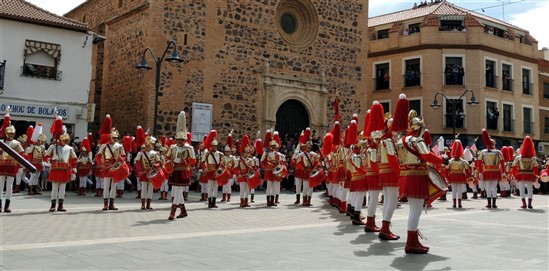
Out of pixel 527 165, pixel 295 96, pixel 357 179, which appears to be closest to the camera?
pixel 357 179

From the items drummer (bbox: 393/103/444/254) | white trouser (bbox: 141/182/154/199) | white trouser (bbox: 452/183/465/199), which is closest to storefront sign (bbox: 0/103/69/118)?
white trouser (bbox: 141/182/154/199)

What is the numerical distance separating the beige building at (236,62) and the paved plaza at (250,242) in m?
10.3

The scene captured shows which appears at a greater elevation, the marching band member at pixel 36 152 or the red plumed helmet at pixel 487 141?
the red plumed helmet at pixel 487 141

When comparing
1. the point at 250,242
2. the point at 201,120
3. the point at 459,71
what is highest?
the point at 459,71

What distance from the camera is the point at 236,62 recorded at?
23.6 metres

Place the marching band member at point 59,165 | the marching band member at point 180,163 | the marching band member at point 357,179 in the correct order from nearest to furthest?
the marching band member at point 357,179
the marching band member at point 180,163
the marching band member at point 59,165

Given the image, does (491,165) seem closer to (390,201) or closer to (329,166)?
(329,166)

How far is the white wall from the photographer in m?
22.0

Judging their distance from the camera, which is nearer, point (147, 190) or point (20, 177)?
point (147, 190)

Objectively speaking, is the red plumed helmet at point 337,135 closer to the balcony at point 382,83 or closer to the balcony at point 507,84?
the balcony at point 382,83

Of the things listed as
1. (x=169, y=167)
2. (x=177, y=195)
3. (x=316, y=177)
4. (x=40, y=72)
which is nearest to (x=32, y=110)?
(x=40, y=72)

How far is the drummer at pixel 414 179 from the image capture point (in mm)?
7024

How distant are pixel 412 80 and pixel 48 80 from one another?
2658cm

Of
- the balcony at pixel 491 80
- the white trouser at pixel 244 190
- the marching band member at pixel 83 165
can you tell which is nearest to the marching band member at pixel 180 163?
the white trouser at pixel 244 190
